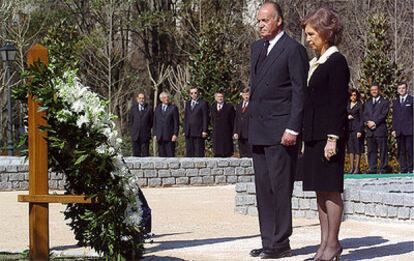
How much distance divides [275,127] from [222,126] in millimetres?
14931

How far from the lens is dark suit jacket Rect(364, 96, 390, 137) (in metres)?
21.3

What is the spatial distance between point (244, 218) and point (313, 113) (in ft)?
15.1

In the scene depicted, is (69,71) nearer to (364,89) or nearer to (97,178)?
(97,178)

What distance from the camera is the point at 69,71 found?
7.99 metres

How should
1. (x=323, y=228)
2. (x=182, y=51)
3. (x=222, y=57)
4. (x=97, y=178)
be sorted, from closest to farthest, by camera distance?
(x=97, y=178), (x=323, y=228), (x=222, y=57), (x=182, y=51)

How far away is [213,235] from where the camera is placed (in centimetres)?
1080

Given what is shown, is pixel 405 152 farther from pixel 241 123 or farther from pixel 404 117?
pixel 241 123

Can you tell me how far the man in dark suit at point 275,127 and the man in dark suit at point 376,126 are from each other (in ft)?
41.6

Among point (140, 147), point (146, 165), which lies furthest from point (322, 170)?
point (140, 147)

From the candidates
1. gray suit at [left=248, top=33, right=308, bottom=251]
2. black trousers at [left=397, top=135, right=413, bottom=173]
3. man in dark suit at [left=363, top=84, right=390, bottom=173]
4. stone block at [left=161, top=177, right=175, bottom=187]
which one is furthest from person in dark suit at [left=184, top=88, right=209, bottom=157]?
gray suit at [left=248, top=33, right=308, bottom=251]

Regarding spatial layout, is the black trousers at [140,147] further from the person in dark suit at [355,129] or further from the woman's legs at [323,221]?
the woman's legs at [323,221]

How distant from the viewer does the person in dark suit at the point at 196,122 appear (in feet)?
76.1

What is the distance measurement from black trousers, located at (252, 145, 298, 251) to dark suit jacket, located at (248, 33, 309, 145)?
5.0 inches

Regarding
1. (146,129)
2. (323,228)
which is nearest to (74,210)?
(323,228)
